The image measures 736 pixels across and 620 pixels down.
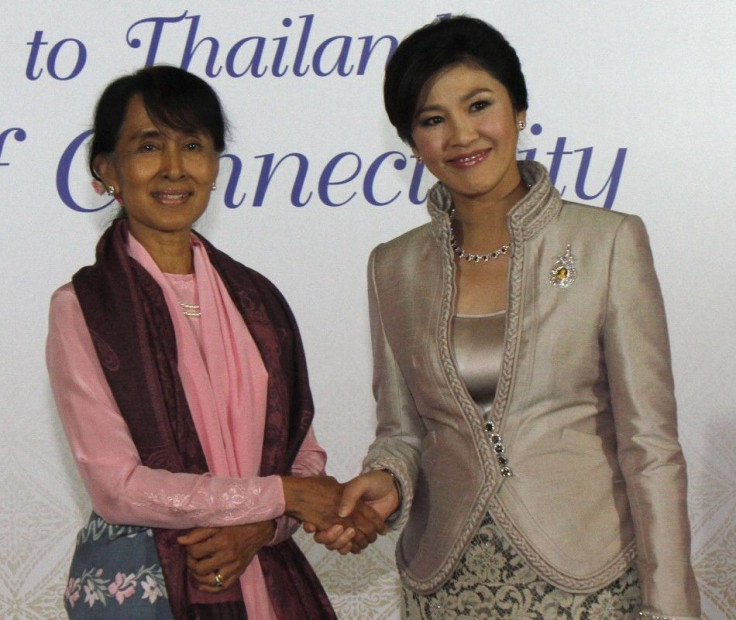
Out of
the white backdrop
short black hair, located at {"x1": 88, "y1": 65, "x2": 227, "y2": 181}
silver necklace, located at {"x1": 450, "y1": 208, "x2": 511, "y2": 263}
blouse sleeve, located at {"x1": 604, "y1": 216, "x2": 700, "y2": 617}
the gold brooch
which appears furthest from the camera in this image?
the white backdrop

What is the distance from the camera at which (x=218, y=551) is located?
2309 millimetres

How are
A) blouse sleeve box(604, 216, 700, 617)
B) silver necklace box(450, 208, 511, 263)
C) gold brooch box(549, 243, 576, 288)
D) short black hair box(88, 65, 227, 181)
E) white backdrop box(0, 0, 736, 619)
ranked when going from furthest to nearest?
white backdrop box(0, 0, 736, 619), short black hair box(88, 65, 227, 181), silver necklace box(450, 208, 511, 263), gold brooch box(549, 243, 576, 288), blouse sleeve box(604, 216, 700, 617)

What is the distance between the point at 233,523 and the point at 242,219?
4.33 feet

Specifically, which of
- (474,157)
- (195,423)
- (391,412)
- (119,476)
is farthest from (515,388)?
(119,476)

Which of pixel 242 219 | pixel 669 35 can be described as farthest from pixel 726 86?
pixel 242 219

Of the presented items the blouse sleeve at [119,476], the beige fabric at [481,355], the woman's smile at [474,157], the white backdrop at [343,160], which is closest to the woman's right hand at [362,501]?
the blouse sleeve at [119,476]

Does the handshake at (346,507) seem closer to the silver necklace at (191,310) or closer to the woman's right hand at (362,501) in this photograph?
the woman's right hand at (362,501)

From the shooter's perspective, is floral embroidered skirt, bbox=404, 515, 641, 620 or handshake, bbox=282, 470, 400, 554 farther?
handshake, bbox=282, 470, 400, 554

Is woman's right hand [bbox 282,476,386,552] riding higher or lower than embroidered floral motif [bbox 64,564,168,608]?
higher

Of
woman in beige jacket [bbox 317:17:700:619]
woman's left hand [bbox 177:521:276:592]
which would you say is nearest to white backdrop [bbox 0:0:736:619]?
woman in beige jacket [bbox 317:17:700:619]

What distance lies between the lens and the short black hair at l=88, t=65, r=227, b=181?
97.9 inches

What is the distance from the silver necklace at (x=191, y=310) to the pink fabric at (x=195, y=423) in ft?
0.04

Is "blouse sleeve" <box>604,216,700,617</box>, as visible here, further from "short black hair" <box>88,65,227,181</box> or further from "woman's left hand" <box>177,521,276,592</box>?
"short black hair" <box>88,65,227,181</box>

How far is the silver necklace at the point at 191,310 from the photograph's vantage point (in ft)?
8.18
